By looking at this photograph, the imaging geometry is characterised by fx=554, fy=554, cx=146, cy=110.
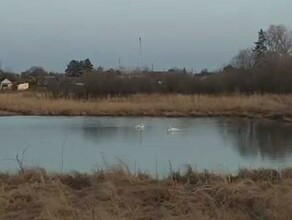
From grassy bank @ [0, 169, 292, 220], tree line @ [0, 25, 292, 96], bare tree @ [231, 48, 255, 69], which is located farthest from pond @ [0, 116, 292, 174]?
bare tree @ [231, 48, 255, 69]

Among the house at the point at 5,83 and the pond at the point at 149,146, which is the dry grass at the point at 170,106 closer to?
the pond at the point at 149,146

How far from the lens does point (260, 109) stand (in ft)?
81.3

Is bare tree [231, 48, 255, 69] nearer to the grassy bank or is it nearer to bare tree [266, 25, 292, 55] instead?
bare tree [266, 25, 292, 55]

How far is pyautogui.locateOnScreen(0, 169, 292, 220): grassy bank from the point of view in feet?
13.9

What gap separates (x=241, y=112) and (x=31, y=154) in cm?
1503

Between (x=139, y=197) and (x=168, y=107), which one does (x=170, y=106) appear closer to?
(x=168, y=107)

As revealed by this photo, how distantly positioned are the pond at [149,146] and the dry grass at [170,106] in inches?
161

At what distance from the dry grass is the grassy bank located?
1814 centimetres

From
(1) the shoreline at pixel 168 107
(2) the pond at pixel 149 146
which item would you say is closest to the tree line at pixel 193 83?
(1) the shoreline at pixel 168 107

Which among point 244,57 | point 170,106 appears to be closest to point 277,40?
point 244,57

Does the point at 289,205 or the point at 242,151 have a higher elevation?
the point at 289,205

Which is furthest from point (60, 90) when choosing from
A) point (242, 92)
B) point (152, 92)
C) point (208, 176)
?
point (208, 176)

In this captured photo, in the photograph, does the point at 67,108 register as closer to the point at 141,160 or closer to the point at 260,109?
the point at 260,109

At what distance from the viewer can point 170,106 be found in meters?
26.4
